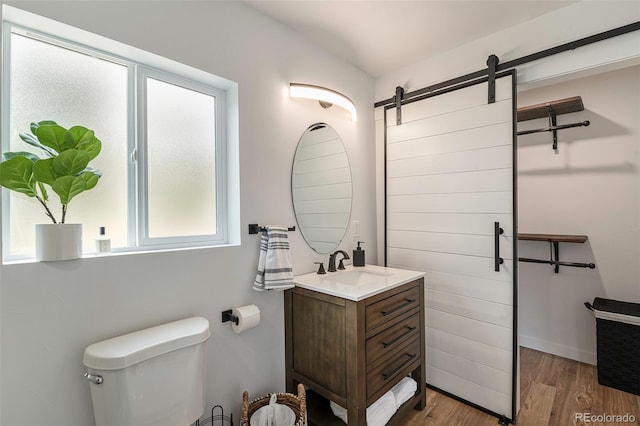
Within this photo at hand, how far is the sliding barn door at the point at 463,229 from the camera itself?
6.15 feet

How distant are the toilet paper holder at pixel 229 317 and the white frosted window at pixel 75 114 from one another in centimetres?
59

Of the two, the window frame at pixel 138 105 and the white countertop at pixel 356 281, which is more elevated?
the window frame at pixel 138 105

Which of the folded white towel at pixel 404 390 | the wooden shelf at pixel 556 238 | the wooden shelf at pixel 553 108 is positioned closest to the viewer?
the folded white towel at pixel 404 390

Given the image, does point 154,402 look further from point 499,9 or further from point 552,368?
point 552,368

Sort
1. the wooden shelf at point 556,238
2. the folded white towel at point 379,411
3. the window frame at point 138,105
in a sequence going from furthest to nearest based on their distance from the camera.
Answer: the wooden shelf at point 556,238, the folded white towel at point 379,411, the window frame at point 138,105

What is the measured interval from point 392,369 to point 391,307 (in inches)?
14.1

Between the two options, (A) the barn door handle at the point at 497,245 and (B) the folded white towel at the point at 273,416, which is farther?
(A) the barn door handle at the point at 497,245

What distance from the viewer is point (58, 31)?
113 cm

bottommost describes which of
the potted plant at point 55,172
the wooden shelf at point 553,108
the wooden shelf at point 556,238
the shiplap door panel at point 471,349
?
the shiplap door panel at point 471,349

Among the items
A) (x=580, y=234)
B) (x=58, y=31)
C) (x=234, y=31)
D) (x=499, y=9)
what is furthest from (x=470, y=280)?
(x=58, y=31)

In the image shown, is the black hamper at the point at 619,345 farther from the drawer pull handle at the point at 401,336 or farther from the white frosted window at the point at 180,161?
the white frosted window at the point at 180,161

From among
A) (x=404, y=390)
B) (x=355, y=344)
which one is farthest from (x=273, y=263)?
(x=404, y=390)

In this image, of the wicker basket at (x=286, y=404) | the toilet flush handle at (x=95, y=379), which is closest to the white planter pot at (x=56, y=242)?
the toilet flush handle at (x=95, y=379)

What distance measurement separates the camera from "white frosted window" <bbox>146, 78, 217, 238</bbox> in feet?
4.66
